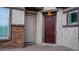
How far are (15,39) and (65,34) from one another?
2888 mm

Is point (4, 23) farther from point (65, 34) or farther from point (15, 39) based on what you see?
point (65, 34)

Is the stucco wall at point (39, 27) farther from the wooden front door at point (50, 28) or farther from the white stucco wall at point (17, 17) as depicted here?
the white stucco wall at point (17, 17)

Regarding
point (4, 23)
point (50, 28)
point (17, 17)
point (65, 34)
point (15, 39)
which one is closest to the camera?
point (4, 23)

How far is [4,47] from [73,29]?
3.58 m

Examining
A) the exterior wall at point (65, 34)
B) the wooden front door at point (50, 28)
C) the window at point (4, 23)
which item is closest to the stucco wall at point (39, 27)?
the wooden front door at point (50, 28)

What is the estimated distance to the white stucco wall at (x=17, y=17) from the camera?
8.22 m

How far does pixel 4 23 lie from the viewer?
8.02 meters

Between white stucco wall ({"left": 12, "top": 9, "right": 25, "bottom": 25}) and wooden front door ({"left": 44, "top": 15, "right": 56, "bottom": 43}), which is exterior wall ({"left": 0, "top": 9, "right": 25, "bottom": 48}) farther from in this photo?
wooden front door ({"left": 44, "top": 15, "right": 56, "bottom": 43})

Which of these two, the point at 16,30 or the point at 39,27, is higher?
the point at 39,27

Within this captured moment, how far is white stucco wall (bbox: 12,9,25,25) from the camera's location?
8219 mm

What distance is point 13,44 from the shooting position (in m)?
8.19

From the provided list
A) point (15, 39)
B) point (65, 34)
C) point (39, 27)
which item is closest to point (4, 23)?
point (15, 39)

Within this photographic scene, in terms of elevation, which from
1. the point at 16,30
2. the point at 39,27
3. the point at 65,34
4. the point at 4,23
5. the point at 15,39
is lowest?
the point at 15,39
